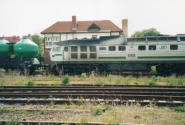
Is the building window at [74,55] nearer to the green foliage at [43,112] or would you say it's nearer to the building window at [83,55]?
the building window at [83,55]

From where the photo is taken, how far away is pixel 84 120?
523 cm

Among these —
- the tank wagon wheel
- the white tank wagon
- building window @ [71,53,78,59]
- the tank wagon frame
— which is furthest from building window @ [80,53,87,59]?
the tank wagon frame

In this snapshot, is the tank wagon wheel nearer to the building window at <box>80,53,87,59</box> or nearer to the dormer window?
the building window at <box>80,53,87,59</box>

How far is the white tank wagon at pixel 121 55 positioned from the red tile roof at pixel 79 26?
2010 centimetres

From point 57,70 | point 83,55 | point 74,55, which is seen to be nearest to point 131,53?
point 83,55

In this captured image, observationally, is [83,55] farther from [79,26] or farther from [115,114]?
[79,26]

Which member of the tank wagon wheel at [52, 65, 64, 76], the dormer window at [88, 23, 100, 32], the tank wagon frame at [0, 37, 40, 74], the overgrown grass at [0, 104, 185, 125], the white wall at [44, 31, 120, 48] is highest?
the dormer window at [88, 23, 100, 32]

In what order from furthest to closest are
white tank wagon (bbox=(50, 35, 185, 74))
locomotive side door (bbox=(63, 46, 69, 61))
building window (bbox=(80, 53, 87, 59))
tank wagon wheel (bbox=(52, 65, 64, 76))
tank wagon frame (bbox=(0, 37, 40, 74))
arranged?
tank wagon frame (bbox=(0, 37, 40, 74)) → tank wagon wheel (bbox=(52, 65, 64, 76)) → locomotive side door (bbox=(63, 46, 69, 61)) → building window (bbox=(80, 53, 87, 59)) → white tank wagon (bbox=(50, 35, 185, 74))

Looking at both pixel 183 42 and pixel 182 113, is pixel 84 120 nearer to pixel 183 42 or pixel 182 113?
pixel 182 113

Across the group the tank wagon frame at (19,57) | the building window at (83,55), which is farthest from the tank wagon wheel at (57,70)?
the building window at (83,55)

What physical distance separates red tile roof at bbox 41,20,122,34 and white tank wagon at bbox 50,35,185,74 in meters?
20.1

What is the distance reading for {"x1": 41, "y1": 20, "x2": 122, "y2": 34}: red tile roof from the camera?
3675 cm

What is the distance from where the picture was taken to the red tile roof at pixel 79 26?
36750 mm

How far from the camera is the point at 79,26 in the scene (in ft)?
125
